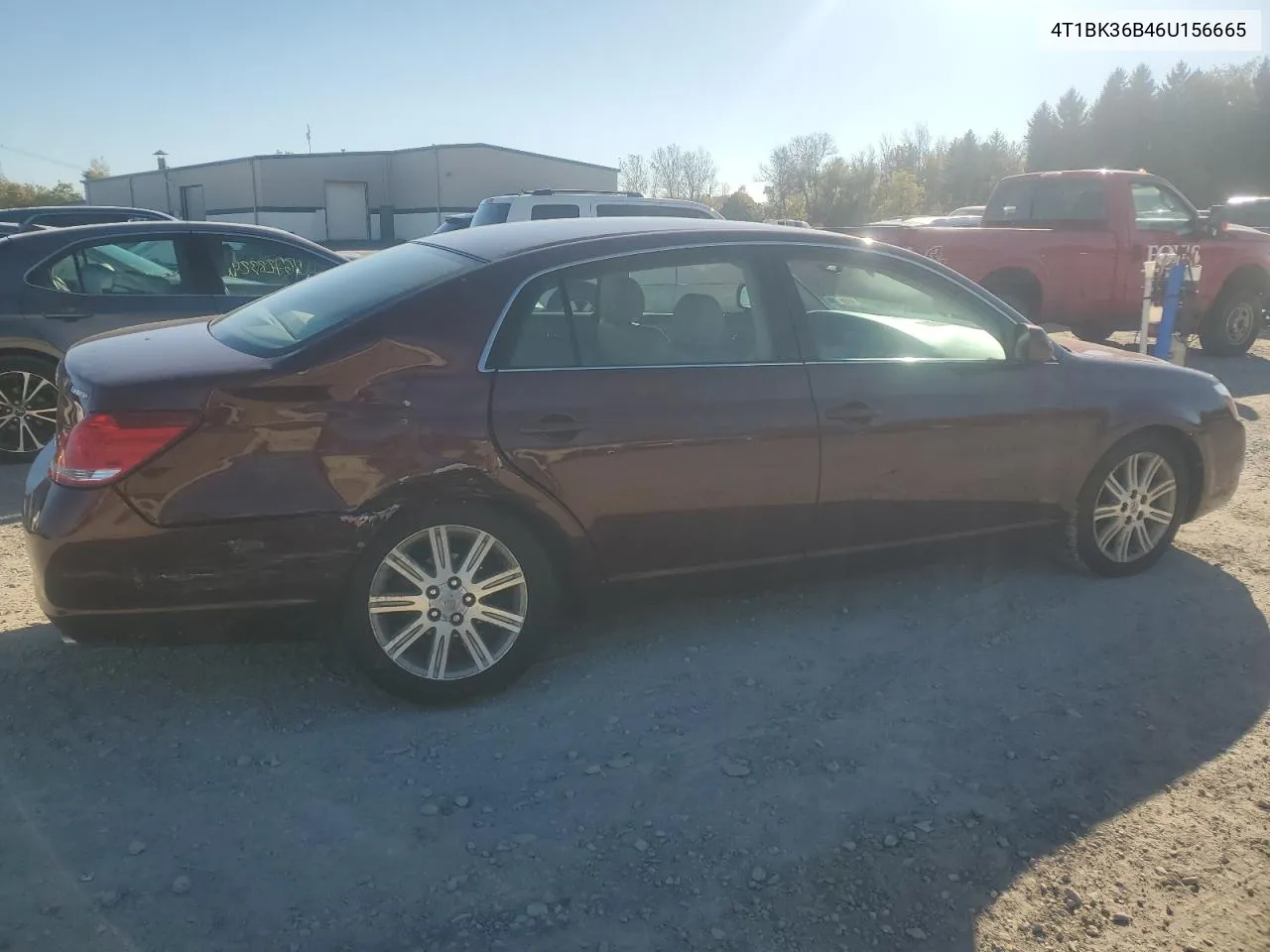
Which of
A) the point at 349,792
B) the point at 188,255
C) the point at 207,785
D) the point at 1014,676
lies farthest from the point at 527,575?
the point at 188,255

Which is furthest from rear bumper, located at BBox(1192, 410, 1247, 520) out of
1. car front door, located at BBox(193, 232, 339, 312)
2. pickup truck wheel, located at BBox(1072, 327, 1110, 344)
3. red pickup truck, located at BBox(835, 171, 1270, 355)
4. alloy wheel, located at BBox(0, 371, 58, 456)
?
alloy wheel, located at BBox(0, 371, 58, 456)

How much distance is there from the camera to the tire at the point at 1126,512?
484cm

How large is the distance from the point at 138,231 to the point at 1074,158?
205ft

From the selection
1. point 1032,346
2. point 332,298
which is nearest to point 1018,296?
point 1032,346

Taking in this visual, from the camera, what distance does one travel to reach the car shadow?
2.72 meters

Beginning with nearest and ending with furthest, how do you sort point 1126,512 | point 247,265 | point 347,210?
1. point 1126,512
2. point 247,265
3. point 347,210

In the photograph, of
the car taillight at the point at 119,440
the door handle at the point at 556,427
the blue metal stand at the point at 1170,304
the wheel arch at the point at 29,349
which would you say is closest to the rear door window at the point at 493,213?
the wheel arch at the point at 29,349

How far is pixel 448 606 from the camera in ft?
12.0

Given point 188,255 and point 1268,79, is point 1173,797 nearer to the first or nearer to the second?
point 188,255

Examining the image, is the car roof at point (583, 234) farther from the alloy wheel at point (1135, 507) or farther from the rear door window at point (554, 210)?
the rear door window at point (554, 210)

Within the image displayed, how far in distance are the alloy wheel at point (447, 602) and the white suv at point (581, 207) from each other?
29.5ft

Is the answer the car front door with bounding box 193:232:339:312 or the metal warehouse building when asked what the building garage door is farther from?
the car front door with bounding box 193:232:339:312

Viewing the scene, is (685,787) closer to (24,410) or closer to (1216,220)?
(24,410)

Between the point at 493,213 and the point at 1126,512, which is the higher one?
the point at 493,213
